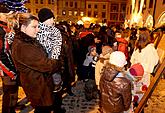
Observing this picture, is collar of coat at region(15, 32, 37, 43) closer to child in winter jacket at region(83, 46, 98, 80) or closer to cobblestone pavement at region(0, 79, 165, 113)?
cobblestone pavement at region(0, 79, 165, 113)

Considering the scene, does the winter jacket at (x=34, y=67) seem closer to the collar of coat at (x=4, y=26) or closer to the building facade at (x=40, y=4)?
the collar of coat at (x=4, y=26)

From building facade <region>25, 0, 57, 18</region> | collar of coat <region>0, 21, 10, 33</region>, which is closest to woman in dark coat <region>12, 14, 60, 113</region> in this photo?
collar of coat <region>0, 21, 10, 33</region>

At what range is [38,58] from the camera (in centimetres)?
372

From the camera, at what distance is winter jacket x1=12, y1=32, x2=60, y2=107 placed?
3.72 m

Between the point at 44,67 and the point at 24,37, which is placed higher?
the point at 24,37

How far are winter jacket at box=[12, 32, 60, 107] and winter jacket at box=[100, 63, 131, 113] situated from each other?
2.60 feet

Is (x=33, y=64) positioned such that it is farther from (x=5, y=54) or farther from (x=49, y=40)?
(x=5, y=54)

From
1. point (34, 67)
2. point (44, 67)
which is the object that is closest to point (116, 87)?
point (44, 67)

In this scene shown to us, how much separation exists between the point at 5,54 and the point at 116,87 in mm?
2122

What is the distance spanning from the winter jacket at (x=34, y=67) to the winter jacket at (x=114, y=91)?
793mm

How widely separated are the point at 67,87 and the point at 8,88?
96.4 inches

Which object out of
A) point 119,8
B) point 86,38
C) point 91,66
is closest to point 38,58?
point 91,66

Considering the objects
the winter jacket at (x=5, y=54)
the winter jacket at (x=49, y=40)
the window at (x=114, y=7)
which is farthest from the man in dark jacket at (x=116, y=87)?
the window at (x=114, y=7)

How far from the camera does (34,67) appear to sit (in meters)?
3.78
